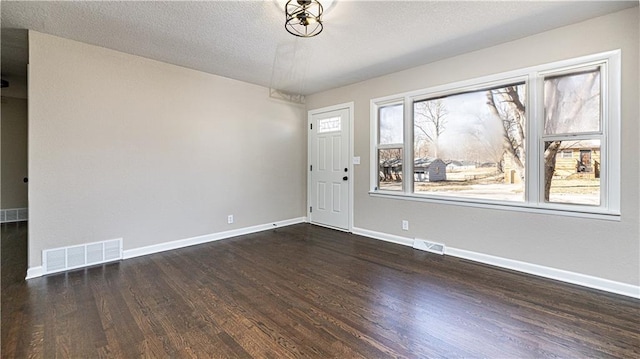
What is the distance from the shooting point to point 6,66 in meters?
3.94

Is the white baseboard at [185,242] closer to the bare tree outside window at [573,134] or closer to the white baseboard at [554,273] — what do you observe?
the white baseboard at [554,273]

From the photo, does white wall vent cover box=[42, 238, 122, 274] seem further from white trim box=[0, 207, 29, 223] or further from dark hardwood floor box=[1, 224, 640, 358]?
white trim box=[0, 207, 29, 223]

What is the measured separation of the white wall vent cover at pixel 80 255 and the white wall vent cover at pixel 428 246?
3.80m

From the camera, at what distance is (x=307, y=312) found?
216cm

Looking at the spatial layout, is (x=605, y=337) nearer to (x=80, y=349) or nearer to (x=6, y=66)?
(x=80, y=349)

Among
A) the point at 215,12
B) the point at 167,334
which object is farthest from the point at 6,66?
the point at 167,334

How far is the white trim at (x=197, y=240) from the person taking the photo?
136 inches

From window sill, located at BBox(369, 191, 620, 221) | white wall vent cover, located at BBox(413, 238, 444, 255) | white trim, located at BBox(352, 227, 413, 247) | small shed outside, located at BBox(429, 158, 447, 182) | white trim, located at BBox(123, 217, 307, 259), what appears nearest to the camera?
window sill, located at BBox(369, 191, 620, 221)

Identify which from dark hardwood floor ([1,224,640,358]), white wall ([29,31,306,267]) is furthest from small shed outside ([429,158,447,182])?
white wall ([29,31,306,267])

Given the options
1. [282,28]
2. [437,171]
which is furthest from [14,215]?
[437,171]

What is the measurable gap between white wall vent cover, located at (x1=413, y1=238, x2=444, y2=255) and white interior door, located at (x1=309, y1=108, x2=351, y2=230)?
1.28 meters

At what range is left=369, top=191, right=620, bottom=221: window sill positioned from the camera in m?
2.56

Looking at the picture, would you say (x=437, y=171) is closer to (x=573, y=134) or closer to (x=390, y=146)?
(x=390, y=146)

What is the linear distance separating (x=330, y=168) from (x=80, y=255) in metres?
3.64
